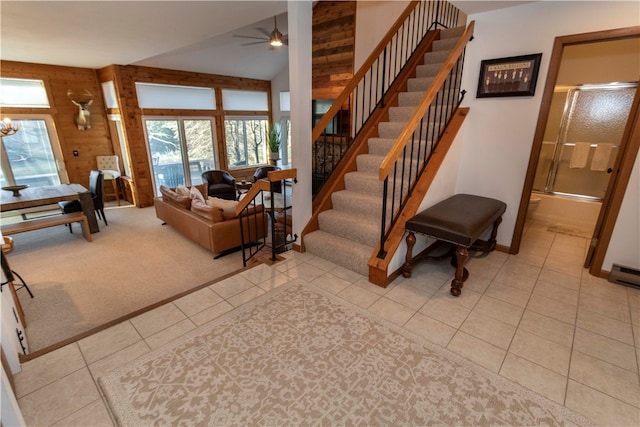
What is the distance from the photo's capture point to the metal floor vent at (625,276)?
8.87ft

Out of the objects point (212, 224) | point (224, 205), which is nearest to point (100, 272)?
point (212, 224)

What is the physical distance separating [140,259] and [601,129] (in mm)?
6882

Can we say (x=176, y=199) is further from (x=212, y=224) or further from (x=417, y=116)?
(x=417, y=116)

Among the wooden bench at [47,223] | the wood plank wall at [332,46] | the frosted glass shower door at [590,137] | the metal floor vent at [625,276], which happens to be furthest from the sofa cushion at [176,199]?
the frosted glass shower door at [590,137]

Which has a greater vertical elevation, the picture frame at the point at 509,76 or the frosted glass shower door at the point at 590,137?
the picture frame at the point at 509,76

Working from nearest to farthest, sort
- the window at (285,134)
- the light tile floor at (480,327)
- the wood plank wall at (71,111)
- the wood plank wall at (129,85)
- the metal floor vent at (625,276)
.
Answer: the light tile floor at (480,327), the metal floor vent at (625,276), the wood plank wall at (129,85), the wood plank wall at (71,111), the window at (285,134)

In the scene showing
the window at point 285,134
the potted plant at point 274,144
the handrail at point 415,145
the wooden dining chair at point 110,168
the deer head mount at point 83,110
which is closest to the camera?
the handrail at point 415,145

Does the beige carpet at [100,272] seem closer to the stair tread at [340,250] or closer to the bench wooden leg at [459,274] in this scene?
the stair tread at [340,250]

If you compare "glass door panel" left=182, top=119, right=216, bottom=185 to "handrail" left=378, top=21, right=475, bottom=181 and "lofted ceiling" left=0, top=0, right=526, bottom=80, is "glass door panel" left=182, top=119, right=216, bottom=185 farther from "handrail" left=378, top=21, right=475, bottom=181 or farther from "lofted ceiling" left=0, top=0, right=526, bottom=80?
"handrail" left=378, top=21, right=475, bottom=181

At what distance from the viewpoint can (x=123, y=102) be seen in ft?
20.5

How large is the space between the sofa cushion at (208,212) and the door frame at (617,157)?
382 cm

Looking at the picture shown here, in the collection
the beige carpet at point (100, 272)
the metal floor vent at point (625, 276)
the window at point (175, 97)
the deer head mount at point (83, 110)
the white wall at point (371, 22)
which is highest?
the white wall at point (371, 22)

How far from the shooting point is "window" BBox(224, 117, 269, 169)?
869cm

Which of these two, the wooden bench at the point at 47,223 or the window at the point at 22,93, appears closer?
the wooden bench at the point at 47,223
